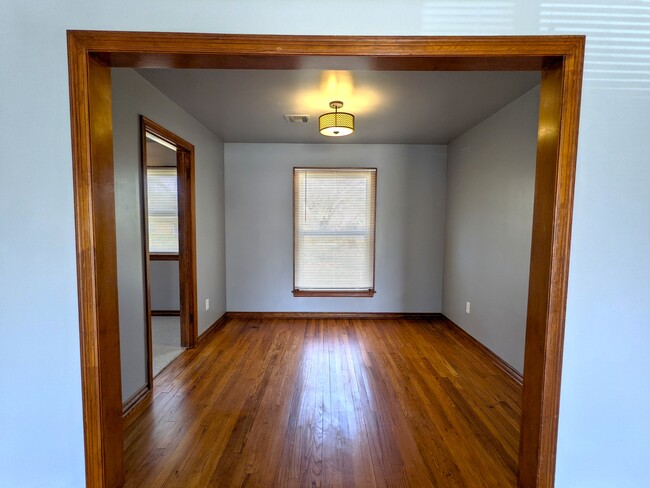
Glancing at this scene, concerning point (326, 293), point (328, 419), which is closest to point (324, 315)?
point (326, 293)

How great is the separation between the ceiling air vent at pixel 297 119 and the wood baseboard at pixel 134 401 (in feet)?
8.83

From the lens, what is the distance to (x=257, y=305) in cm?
419

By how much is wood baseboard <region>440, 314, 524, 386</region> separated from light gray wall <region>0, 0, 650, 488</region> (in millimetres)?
708

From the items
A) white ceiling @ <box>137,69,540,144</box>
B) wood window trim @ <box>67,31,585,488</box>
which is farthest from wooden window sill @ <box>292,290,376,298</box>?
wood window trim @ <box>67,31,585,488</box>

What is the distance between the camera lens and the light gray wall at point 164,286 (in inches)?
173

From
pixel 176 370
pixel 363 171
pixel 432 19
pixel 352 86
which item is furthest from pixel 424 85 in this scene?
pixel 176 370

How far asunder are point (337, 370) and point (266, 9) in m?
2.58

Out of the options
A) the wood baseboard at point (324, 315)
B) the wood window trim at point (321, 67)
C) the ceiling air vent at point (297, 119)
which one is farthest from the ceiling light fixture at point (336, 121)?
the wood baseboard at point (324, 315)

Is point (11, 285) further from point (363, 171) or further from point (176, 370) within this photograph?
point (363, 171)

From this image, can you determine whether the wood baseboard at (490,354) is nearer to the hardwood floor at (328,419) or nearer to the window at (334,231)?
the hardwood floor at (328,419)

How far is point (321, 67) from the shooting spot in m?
1.33

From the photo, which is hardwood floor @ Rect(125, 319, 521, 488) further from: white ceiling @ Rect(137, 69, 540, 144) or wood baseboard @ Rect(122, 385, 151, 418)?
white ceiling @ Rect(137, 69, 540, 144)

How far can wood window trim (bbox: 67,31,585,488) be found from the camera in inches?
47.4

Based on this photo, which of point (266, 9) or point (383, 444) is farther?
point (383, 444)
